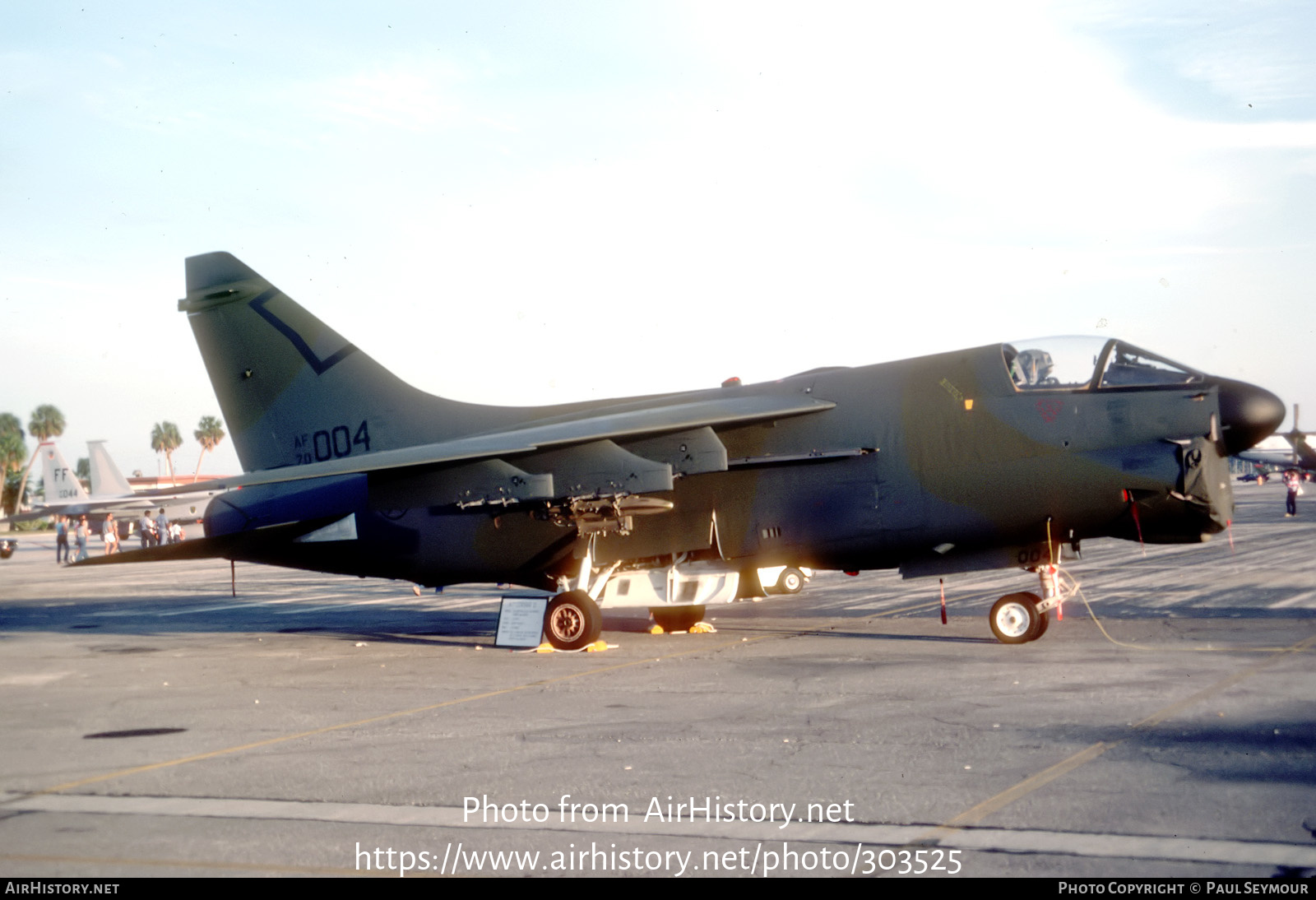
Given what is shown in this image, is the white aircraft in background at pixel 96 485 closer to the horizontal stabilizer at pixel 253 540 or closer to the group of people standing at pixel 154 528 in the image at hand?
the group of people standing at pixel 154 528

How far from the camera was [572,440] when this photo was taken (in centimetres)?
1390

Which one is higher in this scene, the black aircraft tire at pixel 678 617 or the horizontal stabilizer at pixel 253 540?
the horizontal stabilizer at pixel 253 540

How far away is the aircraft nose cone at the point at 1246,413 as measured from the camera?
12.5 m

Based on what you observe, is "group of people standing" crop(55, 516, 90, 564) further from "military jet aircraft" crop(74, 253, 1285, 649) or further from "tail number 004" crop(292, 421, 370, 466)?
"military jet aircraft" crop(74, 253, 1285, 649)

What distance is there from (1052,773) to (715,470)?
7.64 m

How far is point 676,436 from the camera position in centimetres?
1441

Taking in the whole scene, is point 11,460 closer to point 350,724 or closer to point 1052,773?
point 350,724

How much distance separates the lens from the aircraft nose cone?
41.2 ft

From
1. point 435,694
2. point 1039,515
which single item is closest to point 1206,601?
point 1039,515

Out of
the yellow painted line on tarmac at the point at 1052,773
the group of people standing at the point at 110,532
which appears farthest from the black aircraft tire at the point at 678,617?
the group of people standing at the point at 110,532

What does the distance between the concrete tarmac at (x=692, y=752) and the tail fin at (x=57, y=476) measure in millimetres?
42516

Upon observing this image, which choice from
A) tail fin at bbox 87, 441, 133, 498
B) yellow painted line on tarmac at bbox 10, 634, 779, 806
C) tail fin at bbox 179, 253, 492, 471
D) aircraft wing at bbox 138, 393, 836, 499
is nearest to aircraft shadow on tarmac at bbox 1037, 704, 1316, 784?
yellow painted line on tarmac at bbox 10, 634, 779, 806

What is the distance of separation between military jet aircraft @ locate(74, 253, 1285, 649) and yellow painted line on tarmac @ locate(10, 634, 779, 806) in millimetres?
1499
